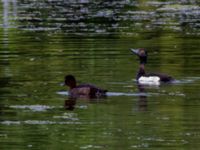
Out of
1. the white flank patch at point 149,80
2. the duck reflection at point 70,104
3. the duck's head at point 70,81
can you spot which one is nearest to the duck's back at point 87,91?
the duck's head at point 70,81

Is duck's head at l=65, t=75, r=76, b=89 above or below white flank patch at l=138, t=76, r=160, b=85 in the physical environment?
above

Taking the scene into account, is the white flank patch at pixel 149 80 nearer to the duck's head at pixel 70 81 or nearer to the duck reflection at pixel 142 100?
the duck reflection at pixel 142 100

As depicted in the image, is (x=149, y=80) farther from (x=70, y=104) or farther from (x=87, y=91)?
(x=70, y=104)

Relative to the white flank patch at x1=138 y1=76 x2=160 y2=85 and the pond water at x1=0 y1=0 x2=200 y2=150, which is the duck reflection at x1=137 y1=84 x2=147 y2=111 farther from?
the white flank patch at x1=138 y1=76 x2=160 y2=85

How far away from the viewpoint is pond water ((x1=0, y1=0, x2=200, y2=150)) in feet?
51.5

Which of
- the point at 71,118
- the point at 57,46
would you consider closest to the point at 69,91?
the point at 71,118

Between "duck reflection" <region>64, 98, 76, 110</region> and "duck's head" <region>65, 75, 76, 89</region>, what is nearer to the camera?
"duck reflection" <region>64, 98, 76, 110</region>

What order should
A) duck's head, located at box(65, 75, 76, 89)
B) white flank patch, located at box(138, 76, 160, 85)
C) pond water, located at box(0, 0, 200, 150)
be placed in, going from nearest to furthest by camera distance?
pond water, located at box(0, 0, 200, 150) < duck's head, located at box(65, 75, 76, 89) < white flank patch, located at box(138, 76, 160, 85)

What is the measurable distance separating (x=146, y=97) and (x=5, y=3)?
34.1 m

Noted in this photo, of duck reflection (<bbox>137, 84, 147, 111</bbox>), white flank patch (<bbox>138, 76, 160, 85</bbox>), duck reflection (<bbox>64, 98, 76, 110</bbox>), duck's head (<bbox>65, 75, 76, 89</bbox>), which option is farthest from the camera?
white flank patch (<bbox>138, 76, 160, 85</bbox>)

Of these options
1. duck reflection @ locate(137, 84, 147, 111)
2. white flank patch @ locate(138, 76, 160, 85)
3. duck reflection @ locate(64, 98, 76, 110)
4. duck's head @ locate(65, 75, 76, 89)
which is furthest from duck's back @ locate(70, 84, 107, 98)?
white flank patch @ locate(138, 76, 160, 85)

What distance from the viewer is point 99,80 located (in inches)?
870

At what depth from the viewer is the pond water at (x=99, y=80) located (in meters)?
15.7

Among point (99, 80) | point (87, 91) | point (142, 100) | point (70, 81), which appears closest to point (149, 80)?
point (99, 80)
